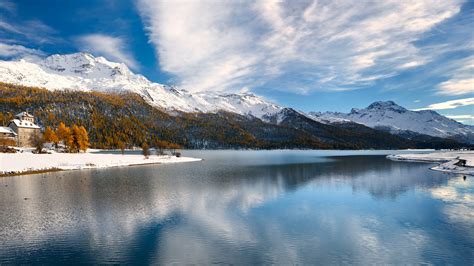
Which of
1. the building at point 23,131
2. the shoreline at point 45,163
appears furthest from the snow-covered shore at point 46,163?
the building at point 23,131

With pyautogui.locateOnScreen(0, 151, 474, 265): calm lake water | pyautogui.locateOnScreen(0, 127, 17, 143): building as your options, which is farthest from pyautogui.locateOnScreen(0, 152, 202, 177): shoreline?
pyautogui.locateOnScreen(0, 127, 17, 143): building

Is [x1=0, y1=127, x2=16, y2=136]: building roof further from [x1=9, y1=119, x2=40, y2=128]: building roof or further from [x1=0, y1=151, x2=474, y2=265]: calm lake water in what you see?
[x1=0, y1=151, x2=474, y2=265]: calm lake water

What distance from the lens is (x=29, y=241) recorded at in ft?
78.6

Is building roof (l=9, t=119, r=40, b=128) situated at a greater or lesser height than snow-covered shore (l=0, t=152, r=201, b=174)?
greater

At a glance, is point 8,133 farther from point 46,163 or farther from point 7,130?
point 46,163

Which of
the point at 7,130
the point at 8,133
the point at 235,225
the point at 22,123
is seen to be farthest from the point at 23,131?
the point at 235,225

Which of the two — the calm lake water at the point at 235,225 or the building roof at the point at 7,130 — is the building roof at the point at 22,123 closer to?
the building roof at the point at 7,130

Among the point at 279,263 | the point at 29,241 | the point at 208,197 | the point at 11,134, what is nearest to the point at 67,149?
the point at 11,134

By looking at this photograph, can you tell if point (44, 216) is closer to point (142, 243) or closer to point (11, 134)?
point (142, 243)

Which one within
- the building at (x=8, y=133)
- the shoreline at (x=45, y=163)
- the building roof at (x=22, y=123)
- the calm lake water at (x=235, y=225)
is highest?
the building roof at (x=22, y=123)

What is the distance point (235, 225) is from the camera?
2902cm

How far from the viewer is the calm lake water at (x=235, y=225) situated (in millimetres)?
21250

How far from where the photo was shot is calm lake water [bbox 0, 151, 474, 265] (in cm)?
2125

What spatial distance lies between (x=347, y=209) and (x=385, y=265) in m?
17.1
